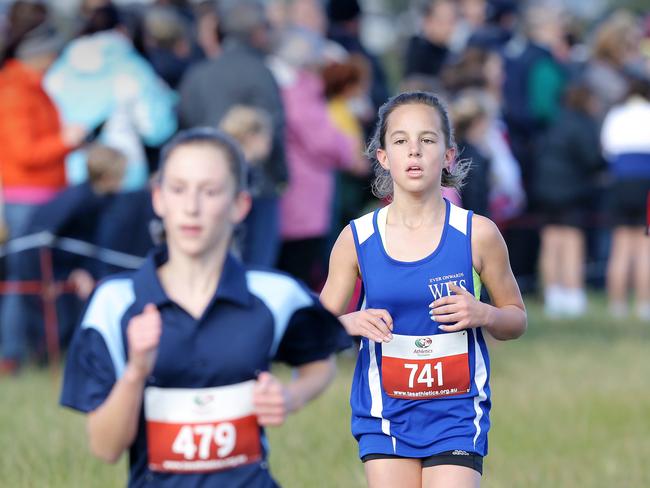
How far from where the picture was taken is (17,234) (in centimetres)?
999

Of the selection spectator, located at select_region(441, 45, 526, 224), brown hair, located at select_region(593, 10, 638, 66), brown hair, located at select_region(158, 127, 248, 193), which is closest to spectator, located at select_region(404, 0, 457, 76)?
spectator, located at select_region(441, 45, 526, 224)

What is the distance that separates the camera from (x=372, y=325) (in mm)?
4500

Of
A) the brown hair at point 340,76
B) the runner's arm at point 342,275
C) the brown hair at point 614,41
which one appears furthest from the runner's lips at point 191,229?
the brown hair at point 614,41

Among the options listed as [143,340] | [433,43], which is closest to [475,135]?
[433,43]

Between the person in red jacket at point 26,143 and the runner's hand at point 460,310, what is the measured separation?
5707 millimetres

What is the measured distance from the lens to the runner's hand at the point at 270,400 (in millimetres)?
3617

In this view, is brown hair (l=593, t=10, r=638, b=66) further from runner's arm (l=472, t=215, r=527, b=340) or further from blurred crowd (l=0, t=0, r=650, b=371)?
runner's arm (l=472, t=215, r=527, b=340)

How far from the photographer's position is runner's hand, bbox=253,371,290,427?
362 cm

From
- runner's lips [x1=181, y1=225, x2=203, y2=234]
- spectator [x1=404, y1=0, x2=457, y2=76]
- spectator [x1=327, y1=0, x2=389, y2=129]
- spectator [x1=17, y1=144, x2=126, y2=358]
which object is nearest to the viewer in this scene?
runner's lips [x1=181, y1=225, x2=203, y2=234]

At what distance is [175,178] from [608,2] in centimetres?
3999

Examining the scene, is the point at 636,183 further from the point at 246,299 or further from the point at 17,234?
the point at 246,299

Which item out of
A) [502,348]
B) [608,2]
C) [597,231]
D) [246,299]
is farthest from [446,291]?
[608,2]

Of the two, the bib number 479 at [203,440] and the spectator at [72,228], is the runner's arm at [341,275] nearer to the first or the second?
the bib number 479 at [203,440]

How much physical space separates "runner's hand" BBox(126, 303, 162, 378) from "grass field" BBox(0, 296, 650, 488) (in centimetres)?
322
